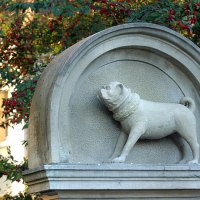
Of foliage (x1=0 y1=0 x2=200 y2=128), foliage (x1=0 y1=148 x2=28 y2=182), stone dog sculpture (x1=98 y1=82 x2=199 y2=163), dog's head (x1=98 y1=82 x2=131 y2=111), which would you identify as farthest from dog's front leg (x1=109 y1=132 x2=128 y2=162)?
foliage (x1=0 y1=148 x2=28 y2=182)

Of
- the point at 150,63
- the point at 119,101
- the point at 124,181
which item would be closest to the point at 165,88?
the point at 150,63

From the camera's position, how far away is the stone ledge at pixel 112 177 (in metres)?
6.40

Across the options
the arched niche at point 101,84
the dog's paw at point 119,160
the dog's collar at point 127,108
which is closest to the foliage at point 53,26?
the arched niche at point 101,84

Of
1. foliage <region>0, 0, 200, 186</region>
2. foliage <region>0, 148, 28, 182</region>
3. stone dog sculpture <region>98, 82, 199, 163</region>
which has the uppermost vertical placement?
foliage <region>0, 0, 200, 186</region>

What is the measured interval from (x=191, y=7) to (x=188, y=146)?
180 cm

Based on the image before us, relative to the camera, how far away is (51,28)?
9.88 m

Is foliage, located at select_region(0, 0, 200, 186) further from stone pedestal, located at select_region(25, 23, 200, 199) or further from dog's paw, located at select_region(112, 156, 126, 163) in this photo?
dog's paw, located at select_region(112, 156, 126, 163)

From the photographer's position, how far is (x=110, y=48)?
7.09 meters

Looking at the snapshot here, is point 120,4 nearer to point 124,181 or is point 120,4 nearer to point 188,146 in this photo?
point 188,146

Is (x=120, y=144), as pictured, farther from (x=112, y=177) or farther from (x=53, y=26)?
(x=53, y=26)

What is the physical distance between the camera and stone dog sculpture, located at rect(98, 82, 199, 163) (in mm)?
6961

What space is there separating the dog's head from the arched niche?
0.64ft

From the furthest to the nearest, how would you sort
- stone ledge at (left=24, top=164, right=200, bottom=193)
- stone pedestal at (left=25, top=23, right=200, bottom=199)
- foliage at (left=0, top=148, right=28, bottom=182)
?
foliage at (left=0, top=148, right=28, bottom=182) < stone pedestal at (left=25, top=23, right=200, bottom=199) < stone ledge at (left=24, top=164, right=200, bottom=193)

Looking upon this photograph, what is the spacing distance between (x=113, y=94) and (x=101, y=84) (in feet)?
1.12
